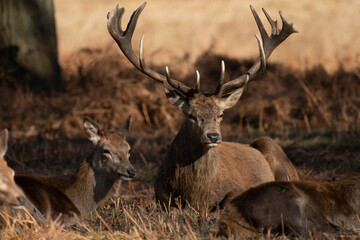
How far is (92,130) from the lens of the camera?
8.35m

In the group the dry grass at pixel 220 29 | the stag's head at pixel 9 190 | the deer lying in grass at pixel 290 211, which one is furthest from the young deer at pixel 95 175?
the dry grass at pixel 220 29

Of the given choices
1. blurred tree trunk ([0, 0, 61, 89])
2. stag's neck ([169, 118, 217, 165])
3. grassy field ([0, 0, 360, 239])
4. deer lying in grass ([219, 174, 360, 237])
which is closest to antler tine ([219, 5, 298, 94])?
stag's neck ([169, 118, 217, 165])

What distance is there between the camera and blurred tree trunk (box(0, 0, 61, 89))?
1481cm

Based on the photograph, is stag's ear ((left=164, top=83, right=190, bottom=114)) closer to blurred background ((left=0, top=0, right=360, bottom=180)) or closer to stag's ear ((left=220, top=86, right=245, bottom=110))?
stag's ear ((left=220, top=86, right=245, bottom=110))

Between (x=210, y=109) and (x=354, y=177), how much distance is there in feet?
7.39

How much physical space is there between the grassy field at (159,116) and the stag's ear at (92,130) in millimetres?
785

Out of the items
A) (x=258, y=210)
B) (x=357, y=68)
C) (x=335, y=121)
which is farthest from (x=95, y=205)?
(x=357, y=68)

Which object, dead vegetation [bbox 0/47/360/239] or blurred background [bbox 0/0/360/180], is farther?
blurred background [bbox 0/0/360/180]

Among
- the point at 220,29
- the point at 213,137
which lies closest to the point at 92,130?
the point at 213,137

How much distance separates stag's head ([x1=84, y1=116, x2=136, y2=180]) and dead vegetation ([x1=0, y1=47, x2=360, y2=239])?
63.1 inches

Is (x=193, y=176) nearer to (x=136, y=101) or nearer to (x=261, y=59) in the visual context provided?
(x=261, y=59)

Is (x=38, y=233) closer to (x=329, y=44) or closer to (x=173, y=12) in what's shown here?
(x=329, y=44)

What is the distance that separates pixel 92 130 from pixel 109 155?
0.38m

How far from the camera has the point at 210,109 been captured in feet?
27.7
